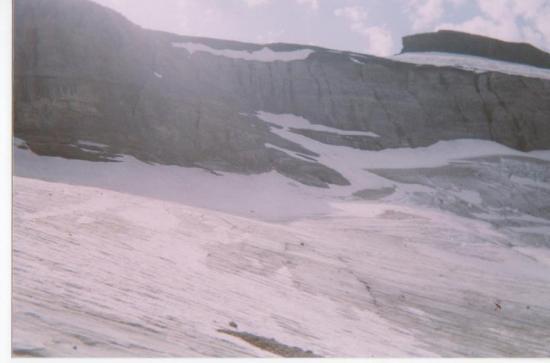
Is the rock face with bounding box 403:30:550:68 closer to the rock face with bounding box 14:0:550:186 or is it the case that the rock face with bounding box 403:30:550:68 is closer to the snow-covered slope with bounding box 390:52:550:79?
the snow-covered slope with bounding box 390:52:550:79

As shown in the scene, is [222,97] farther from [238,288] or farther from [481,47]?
[481,47]

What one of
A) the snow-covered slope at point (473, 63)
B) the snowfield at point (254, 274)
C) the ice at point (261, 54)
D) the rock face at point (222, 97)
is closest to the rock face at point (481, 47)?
the snow-covered slope at point (473, 63)

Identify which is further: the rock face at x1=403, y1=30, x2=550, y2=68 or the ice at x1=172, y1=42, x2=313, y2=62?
the rock face at x1=403, y1=30, x2=550, y2=68

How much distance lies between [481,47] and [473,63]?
5522 mm

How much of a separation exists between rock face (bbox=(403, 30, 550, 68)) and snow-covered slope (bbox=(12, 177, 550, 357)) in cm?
3130

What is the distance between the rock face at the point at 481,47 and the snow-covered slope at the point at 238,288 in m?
31.3

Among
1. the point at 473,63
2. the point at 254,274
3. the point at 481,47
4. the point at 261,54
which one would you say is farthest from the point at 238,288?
the point at 481,47

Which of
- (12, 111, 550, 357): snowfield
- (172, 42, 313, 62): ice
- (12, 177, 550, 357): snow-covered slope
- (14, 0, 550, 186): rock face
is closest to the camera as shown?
(12, 177, 550, 357): snow-covered slope

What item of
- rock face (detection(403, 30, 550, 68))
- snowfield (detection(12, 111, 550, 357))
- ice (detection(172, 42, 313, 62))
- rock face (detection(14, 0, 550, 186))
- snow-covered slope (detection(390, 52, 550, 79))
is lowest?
snowfield (detection(12, 111, 550, 357))

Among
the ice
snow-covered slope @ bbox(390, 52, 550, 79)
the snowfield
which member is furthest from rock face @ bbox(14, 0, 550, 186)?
snow-covered slope @ bbox(390, 52, 550, 79)

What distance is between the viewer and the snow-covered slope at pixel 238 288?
4.77 meters

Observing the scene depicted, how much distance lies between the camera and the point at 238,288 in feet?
21.3

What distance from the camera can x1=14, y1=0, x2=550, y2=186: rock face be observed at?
19.5m

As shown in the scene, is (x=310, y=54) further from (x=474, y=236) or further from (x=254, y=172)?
(x=474, y=236)
